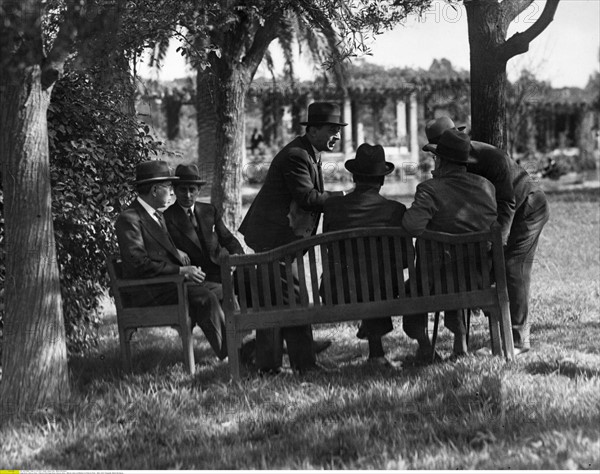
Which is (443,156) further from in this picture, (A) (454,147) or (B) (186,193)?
(B) (186,193)

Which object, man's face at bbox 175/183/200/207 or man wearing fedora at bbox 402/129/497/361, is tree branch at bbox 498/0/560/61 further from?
man's face at bbox 175/183/200/207

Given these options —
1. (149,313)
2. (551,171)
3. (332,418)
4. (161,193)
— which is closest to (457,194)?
(332,418)

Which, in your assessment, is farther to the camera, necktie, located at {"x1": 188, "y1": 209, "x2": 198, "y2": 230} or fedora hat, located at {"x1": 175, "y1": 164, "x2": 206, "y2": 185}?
necktie, located at {"x1": 188, "y1": 209, "x2": 198, "y2": 230}

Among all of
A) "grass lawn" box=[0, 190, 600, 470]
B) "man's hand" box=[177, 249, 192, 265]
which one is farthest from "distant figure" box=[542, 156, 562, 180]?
"man's hand" box=[177, 249, 192, 265]

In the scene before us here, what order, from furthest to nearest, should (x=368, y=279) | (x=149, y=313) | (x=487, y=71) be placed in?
(x=487, y=71) < (x=149, y=313) < (x=368, y=279)

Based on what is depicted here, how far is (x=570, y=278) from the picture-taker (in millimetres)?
12172

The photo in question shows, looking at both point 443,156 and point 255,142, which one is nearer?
point 443,156

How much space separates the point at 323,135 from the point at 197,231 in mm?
1230

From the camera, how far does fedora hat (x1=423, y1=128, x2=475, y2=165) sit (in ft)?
19.8

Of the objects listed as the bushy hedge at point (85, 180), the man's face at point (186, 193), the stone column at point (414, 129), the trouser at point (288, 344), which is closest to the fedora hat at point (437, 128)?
the trouser at point (288, 344)

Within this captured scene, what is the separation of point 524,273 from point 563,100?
3263cm

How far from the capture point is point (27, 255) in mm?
5406

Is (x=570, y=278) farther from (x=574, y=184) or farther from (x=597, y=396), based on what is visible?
(x=574, y=184)

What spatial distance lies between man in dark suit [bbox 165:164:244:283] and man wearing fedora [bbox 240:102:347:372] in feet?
1.15
